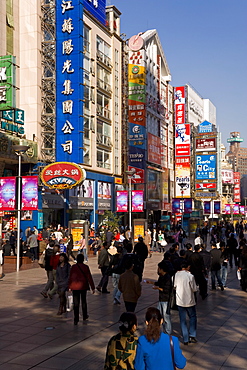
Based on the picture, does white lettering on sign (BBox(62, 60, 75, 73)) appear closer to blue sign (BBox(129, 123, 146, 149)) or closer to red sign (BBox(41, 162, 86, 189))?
red sign (BBox(41, 162, 86, 189))

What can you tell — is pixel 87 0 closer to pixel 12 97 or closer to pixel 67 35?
pixel 67 35

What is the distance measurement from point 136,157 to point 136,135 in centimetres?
308

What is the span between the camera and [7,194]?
2517 cm

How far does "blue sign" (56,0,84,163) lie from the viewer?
4341 centimetres

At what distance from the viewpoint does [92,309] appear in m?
13.5

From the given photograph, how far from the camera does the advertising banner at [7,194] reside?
2502cm

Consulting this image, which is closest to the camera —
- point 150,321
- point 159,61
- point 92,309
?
point 150,321

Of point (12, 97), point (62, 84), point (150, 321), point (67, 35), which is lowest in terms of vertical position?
point (150, 321)

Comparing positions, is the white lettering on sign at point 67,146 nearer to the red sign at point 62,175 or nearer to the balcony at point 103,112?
the balcony at point 103,112

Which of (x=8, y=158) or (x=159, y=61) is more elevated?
(x=159, y=61)

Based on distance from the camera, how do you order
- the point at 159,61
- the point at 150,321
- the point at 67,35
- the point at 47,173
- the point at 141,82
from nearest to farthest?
the point at 150,321, the point at 47,173, the point at 67,35, the point at 141,82, the point at 159,61

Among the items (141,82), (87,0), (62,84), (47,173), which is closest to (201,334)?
(47,173)

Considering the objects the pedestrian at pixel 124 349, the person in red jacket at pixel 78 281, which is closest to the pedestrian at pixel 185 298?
the person in red jacket at pixel 78 281

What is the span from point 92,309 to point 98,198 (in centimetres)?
3654
